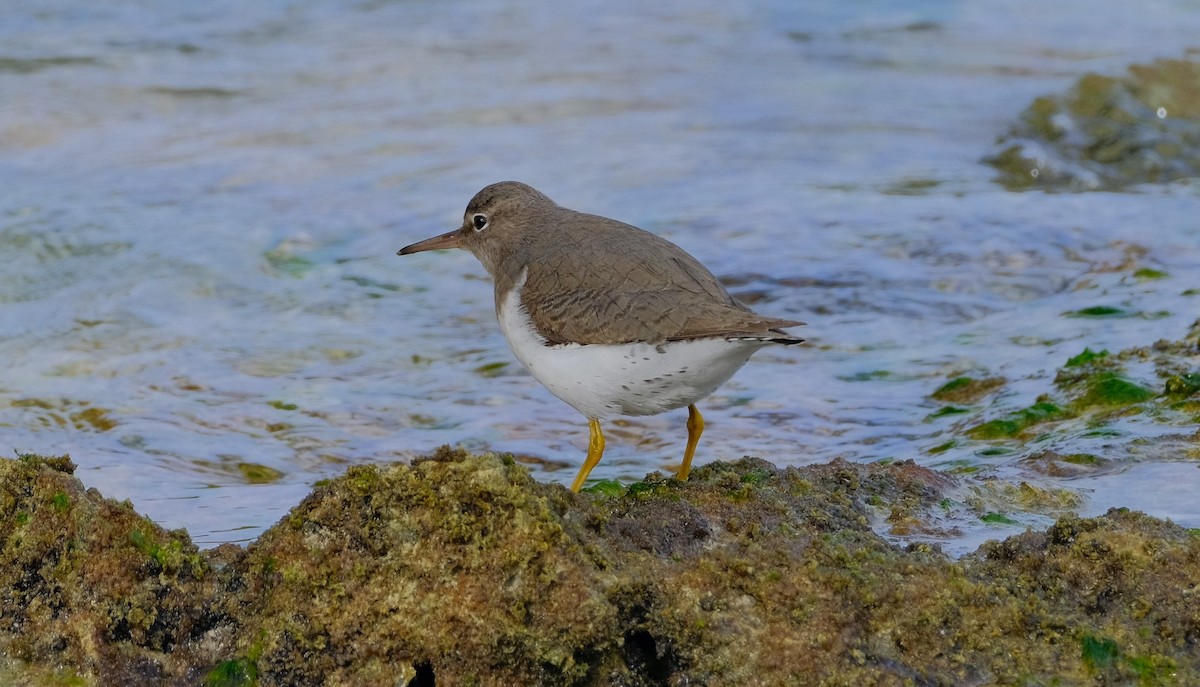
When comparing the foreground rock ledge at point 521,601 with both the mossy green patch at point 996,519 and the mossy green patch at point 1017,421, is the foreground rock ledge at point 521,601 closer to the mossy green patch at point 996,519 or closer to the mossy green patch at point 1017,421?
the mossy green patch at point 996,519

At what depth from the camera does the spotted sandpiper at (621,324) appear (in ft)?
15.8

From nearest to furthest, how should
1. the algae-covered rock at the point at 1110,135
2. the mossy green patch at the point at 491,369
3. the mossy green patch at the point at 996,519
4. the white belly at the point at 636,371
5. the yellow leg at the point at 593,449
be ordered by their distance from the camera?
the mossy green patch at the point at 996,519 < the white belly at the point at 636,371 < the yellow leg at the point at 593,449 < the mossy green patch at the point at 491,369 < the algae-covered rock at the point at 1110,135

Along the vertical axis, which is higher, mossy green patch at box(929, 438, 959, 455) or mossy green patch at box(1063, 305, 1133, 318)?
mossy green patch at box(929, 438, 959, 455)

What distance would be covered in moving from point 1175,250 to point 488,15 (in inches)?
431

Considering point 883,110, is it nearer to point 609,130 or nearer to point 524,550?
point 609,130

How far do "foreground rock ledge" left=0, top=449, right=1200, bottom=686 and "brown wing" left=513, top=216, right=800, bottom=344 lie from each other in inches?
48.5

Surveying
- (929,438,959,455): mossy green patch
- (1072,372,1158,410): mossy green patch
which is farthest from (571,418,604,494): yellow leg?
(1072,372,1158,410): mossy green patch

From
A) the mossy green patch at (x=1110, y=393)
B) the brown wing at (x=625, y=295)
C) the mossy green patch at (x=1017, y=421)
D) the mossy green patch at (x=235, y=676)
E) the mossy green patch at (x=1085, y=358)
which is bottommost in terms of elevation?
the mossy green patch at (x=1017, y=421)

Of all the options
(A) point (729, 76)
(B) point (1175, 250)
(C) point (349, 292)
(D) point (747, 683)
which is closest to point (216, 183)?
(C) point (349, 292)

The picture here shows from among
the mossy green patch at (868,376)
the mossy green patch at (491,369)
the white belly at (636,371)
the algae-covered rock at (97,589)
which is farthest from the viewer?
the mossy green patch at (491,369)

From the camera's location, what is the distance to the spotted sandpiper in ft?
15.8

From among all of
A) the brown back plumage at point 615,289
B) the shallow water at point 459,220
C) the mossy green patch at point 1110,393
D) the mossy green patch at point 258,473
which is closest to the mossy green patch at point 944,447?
the shallow water at point 459,220

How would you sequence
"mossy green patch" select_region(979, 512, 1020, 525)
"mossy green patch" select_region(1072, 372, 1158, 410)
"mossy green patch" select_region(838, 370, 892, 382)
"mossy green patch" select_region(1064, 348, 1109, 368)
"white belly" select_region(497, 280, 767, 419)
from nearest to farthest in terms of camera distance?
"mossy green patch" select_region(979, 512, 1020, 525) < "white belly" select_region(497, 280, 767, 419) < "mossy green patch" select_region(1072, 372, 1158, 410) < "mossy green patch" select_region(1064, 348, 1109, 368) < "mossy green patch" select_region(838, 370, 892, 382)

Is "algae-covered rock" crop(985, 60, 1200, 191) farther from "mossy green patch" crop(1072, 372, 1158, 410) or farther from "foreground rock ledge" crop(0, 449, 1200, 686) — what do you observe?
"foreground rock ledge" crop(0, 449, 1200, 686)
